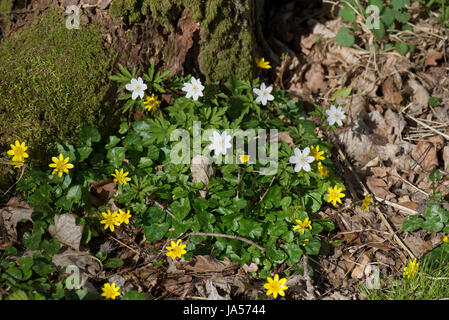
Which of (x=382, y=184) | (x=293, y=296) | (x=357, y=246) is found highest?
(x=382, y=184)

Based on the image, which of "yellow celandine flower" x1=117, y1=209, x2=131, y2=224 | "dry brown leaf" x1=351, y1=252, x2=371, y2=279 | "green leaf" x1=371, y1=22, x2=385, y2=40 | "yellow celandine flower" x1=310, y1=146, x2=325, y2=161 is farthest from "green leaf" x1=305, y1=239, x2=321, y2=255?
"green leaf" x1=371, y1=22, x2=385, y2=40

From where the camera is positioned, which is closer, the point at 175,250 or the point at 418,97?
the point at 175,250

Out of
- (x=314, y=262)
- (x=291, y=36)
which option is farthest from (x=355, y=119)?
(x=314, y=262)

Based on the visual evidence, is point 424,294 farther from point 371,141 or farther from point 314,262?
point 371,141

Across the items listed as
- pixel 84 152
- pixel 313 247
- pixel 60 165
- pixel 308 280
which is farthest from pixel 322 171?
pixel 60 165

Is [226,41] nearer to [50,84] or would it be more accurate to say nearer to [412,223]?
[50,84]

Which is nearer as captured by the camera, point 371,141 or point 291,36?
point 371,141
